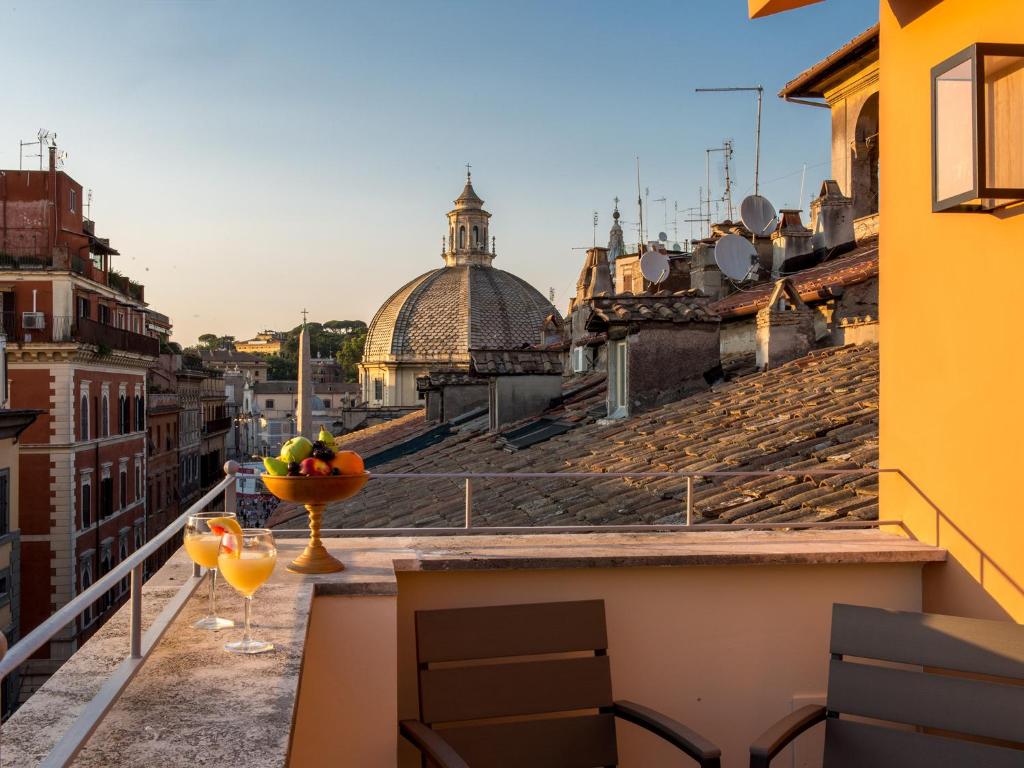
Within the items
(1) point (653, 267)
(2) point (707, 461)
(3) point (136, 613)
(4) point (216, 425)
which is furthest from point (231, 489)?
(4) point (216, 425)

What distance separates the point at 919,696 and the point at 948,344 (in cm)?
141

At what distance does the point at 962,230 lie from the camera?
12.9 feet

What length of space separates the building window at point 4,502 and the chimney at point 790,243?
16.2 m

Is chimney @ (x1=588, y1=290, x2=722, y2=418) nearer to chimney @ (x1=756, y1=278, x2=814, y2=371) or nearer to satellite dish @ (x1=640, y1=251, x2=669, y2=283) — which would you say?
chimney @ (x1=756, y1=278, x2=814, y2=371)

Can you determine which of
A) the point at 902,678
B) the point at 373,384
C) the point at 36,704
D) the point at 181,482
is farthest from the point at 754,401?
the point at 373,384

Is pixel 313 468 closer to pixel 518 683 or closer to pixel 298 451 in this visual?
pixel 298 451

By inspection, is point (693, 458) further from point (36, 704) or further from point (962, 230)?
point (36, 704)

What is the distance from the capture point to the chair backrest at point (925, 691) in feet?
11.0

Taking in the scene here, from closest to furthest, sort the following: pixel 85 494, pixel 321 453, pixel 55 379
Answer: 1. pixel 321 453
2. pixel 55 379
3. pixel 85 494

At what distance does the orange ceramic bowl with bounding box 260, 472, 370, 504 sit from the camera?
3.52 metres

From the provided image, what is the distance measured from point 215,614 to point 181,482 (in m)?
47.2

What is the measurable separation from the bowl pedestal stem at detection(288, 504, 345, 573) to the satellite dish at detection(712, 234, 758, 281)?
12.2 metres

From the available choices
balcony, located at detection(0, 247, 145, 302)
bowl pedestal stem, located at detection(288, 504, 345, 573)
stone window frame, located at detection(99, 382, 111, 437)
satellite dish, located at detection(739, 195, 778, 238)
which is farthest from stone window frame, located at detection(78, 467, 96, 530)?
bowl pedestal stem, located at detection(288, 504, 345, 573)

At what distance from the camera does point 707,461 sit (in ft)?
24.7
